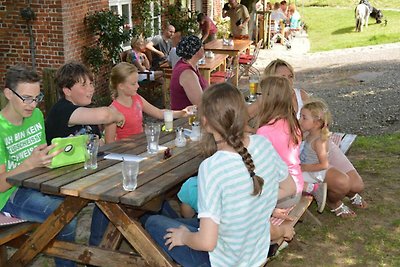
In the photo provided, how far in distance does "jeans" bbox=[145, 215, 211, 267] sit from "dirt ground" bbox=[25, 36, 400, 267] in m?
1.25

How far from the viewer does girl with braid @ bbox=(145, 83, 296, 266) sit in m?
2.54

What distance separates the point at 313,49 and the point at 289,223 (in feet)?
49.3

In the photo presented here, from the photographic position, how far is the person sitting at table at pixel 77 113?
3.69 m

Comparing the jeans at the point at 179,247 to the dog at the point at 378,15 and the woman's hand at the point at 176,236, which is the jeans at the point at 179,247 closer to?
the woman's hand at the point at 176,236

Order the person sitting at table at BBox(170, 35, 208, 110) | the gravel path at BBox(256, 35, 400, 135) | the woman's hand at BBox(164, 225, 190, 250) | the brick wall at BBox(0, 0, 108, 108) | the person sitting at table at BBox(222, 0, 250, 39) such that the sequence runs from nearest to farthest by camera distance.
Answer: the woman's hand at BBox(164, 225, 190, 250)
the person sitting at table at BBox(170, 35, 208, 110)
the brick wall at BBox(0, 0, 108, 108)
the gravel path at BBox(256, 35, 400, 135)
the person sitting at table at BBox(222, 0, 250, 39)

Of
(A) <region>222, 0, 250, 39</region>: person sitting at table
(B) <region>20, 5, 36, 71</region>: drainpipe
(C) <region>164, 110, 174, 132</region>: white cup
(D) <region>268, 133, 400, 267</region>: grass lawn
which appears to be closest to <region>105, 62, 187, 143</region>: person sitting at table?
(C) <region>164, 110, 174, 132</region>: white cup

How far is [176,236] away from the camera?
9.62ft

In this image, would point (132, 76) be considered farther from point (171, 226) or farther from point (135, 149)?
point (171, 226)

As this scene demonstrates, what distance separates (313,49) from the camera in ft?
58.9

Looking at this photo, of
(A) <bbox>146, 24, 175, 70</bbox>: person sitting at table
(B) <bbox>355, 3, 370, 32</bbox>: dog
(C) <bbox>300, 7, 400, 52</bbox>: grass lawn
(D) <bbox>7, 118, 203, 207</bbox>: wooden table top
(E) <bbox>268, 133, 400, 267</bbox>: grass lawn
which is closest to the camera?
(D) <bbox>7, 118, 203, 207</bbox>: wooden table top

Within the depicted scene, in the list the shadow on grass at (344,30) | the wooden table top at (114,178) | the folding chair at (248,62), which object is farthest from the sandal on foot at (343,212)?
the shadow on grass at (344,30)

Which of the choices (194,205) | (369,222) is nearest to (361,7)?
(369,222)

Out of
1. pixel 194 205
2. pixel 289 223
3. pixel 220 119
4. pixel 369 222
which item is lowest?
pixel 369 222

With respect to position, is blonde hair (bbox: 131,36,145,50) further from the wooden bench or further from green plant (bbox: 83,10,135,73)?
the wooden bench
